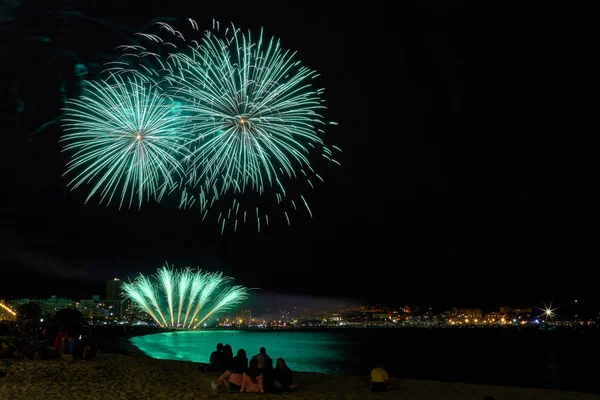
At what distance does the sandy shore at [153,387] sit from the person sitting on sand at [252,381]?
430 mm

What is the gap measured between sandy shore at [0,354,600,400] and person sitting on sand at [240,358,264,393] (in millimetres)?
430

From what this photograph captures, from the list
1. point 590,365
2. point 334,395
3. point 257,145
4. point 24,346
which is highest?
point 257,145

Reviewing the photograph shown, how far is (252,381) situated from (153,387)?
2370mm

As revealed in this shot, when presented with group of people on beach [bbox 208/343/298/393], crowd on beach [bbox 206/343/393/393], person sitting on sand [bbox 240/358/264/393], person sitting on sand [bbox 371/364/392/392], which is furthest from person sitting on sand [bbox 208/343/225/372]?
person sitting on sand [bbox 371/364/392/392]

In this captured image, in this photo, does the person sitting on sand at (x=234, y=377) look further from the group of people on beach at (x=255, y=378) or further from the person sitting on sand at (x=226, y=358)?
the person sitting on sand at (x=226, y=358)

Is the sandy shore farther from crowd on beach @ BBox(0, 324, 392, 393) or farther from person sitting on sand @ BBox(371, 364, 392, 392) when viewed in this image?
crowd on beach @ BBox(0, 324, 392, 393)

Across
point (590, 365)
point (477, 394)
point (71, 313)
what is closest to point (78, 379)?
point (477, 394)

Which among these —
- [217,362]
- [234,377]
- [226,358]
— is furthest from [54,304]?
[234,377]

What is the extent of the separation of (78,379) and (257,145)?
970 cm

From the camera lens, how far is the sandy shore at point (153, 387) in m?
11.3

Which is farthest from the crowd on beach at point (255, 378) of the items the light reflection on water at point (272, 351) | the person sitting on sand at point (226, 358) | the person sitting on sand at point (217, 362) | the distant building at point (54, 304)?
the distant building at point (54, 304)

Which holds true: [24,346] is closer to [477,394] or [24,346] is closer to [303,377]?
[303,377]

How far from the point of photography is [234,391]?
12.6 metres

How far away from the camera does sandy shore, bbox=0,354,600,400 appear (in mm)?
11289
